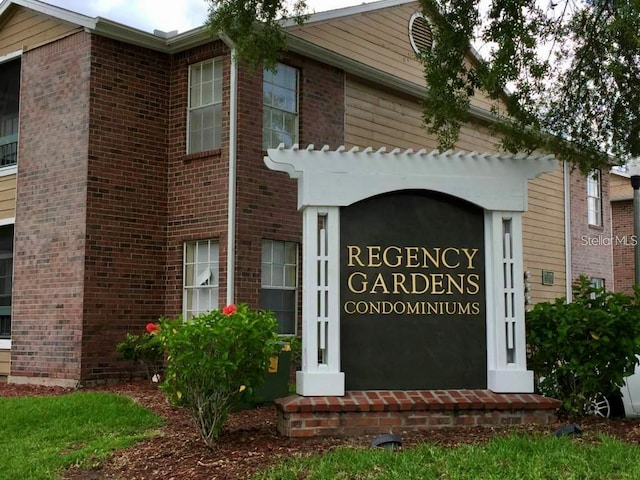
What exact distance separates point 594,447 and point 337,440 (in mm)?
2214

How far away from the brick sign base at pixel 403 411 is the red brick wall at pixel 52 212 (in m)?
6.36

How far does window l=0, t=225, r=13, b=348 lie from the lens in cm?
1434

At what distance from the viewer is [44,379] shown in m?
12.7

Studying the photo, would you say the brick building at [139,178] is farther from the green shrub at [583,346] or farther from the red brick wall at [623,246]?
the red brick wall at [623,246]

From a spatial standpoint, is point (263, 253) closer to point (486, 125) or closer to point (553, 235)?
point (486, 125)

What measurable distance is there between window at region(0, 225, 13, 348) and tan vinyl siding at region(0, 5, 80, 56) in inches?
138

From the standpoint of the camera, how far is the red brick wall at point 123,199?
12398mm

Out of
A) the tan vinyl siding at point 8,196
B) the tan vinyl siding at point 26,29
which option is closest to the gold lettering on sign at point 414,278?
the tan vinyl siding at point 26,29

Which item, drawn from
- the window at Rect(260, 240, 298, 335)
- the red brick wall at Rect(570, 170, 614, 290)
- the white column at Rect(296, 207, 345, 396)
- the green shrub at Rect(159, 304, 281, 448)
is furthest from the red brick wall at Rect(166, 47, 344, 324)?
the red brick wall at Rect(570, 170, 614, 290)

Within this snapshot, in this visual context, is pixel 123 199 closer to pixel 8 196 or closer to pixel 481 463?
pixel 8 196

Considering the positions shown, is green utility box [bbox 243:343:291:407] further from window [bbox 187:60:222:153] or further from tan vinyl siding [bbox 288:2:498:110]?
tan vinyl siding [bbox 288:2:498:110]

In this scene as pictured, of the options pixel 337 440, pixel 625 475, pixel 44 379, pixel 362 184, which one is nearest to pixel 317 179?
pixel 362 184

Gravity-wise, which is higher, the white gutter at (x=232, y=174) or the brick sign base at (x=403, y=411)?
the white gutter at (x=232, y=174)

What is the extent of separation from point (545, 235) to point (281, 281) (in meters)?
9.40
